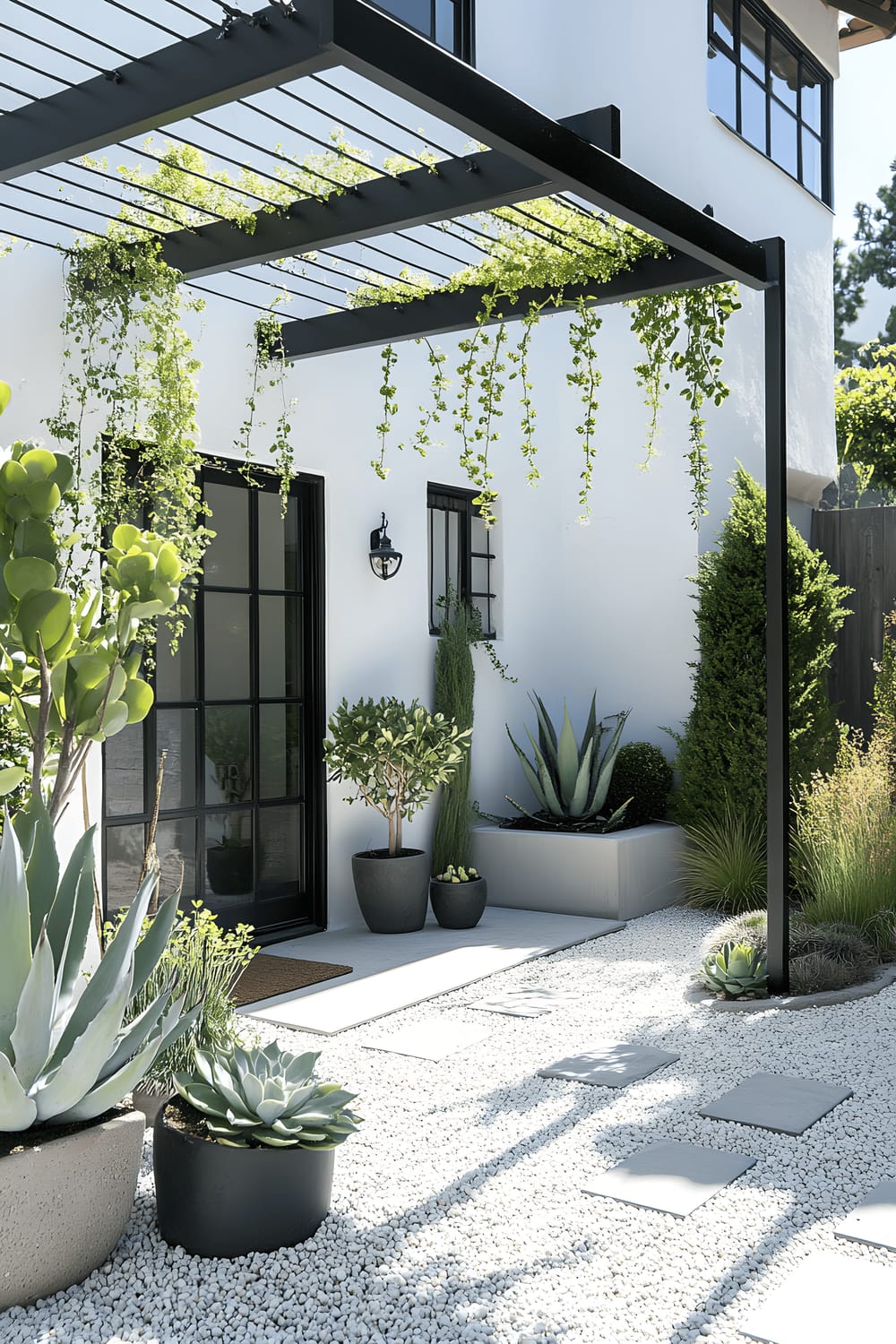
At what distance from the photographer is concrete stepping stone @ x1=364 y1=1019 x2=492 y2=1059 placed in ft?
13.5

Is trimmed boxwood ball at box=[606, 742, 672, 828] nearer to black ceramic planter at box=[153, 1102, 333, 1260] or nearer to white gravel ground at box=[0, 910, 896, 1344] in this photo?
white gravel ground at box=[0, 910, 896, 1344]

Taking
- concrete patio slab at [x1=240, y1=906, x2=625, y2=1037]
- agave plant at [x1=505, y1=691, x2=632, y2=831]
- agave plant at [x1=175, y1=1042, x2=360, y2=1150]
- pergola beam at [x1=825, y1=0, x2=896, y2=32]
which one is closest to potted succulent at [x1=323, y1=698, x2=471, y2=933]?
concrete patio slab at [x1=240, y1=906, x2=625, y2=1037]

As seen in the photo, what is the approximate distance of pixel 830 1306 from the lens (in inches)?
91.7

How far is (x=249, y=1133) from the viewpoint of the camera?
2580mm

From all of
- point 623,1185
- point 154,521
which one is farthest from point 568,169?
point 623,1185

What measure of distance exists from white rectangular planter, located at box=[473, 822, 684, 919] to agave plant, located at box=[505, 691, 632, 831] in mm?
272

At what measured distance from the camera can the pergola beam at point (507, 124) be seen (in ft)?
8.79

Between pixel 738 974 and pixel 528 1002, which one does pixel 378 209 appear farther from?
pixel 738 974

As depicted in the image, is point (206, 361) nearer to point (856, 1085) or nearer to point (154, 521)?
point (154, 521)

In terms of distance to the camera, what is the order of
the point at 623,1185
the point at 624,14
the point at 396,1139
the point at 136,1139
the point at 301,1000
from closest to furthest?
the point at 136,1139
the point at 623,1185
the point at 396,1139
the point at 301,1000
the point at 624,14

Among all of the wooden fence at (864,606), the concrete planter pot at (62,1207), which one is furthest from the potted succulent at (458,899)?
the concrete planter pot at (62,1207)

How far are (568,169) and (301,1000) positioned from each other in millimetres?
3250

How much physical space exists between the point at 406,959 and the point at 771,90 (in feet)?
23.4

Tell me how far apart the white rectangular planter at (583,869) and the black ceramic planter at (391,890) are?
2.69 feet
